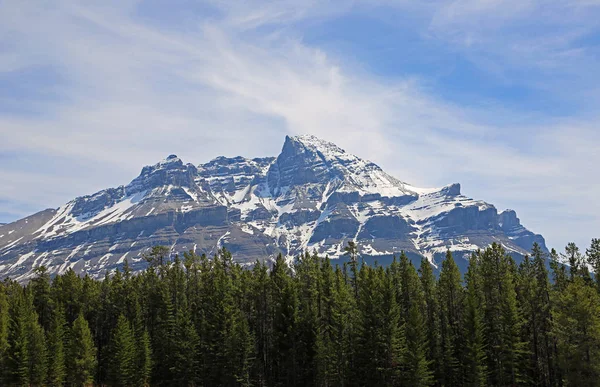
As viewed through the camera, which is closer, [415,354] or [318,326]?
[415,354]

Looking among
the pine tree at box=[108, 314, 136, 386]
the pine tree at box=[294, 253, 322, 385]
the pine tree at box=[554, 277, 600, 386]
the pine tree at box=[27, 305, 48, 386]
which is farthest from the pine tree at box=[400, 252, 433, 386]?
the pine tree at box=[27, 305, 48, 386]

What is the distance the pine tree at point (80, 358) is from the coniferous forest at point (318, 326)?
0.72 feet

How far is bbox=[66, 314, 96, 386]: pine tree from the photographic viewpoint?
10544cm

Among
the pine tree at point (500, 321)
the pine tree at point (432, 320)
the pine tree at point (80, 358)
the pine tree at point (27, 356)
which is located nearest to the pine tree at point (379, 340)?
the pine tree at point (432, 320)

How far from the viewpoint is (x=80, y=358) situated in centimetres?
10738

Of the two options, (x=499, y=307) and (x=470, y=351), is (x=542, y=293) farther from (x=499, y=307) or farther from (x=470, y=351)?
(x=470, y=351)

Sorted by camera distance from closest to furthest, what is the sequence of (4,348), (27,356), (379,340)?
(379,340) < (27,356) < (4,348)

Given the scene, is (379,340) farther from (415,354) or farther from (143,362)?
(143,362)

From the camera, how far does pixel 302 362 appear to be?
332 feet

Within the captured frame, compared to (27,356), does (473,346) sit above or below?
above

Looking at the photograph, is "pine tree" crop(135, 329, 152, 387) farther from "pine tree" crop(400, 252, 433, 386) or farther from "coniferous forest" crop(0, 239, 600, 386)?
"pine tree" crop(400, 252, 433, 386)

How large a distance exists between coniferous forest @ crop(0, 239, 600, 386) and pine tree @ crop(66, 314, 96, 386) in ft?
0.72

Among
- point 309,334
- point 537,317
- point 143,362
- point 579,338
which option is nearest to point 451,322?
point 537,317

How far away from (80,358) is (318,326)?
45.8m
